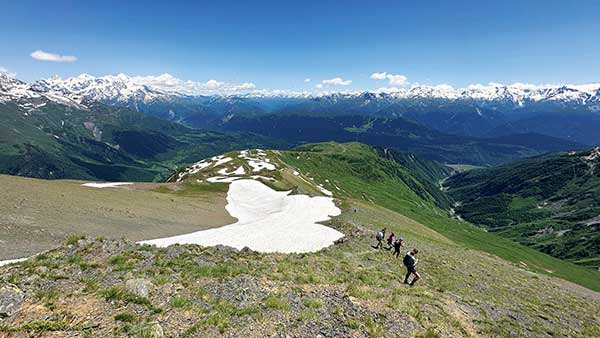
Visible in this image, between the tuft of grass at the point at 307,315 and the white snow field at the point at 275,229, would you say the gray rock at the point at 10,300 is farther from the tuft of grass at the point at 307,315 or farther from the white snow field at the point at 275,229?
the white snow field at the point at 275,229

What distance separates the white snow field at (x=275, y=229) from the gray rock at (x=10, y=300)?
26104 millimetres

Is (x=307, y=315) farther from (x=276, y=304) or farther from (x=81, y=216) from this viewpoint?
(x=81, y=216)

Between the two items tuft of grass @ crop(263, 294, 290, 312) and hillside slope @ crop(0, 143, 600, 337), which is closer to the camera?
hillside slope @ crop(0, 143, 600, 337)

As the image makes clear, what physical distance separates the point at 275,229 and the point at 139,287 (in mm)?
34236

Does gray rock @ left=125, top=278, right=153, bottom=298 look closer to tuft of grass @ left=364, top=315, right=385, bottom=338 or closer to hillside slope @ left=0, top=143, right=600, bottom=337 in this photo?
hillside slope @ left=0, top=143, right=600, bottom=337

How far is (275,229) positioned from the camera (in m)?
50.1

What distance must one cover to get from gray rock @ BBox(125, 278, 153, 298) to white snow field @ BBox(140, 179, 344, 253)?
2330cm

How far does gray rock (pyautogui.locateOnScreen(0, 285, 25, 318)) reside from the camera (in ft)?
43.2

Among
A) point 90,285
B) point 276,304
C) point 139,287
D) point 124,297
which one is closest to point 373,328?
point 276,304

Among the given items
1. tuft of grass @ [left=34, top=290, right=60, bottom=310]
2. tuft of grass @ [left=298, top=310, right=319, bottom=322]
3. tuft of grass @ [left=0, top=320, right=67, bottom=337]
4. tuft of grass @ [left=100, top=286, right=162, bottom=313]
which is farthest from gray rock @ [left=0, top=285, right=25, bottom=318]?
tuft of grass @ [left=298, top=310, right=319, bottom=322]

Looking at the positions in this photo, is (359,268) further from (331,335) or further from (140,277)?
(140,277)

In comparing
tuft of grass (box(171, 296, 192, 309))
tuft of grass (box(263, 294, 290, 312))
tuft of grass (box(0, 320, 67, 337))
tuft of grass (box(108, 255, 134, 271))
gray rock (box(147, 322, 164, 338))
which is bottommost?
tuft of grass (box(108, 255, 134, 271))

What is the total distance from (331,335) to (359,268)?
1427cm

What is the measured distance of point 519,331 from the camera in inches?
769
